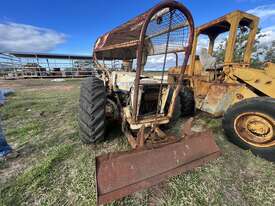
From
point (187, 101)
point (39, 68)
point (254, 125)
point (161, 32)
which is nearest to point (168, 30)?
point (161, 32)

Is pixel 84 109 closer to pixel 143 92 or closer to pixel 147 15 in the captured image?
pixel 143 92

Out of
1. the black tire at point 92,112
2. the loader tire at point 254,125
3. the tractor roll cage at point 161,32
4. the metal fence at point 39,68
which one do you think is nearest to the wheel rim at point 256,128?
the loader tire at point 254,125

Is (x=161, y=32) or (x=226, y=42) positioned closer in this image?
(x=161, y=32)

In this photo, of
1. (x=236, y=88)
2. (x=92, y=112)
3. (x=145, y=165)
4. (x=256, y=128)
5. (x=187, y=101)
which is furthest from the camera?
(x=187, y=101)

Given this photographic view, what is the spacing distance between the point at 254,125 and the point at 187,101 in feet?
5.57

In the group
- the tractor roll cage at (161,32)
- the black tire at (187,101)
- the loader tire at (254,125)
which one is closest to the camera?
the tractor roll cage at (161,32)

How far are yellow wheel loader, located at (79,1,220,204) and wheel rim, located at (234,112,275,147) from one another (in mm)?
786

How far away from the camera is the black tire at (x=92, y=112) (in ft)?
7.84

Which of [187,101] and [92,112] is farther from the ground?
[92,112]

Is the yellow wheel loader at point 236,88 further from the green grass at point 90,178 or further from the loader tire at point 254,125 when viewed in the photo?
the green grass at point 90,178

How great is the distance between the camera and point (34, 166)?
2.26m

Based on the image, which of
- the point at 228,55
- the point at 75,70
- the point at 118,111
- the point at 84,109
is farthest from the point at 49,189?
the point at 75,70

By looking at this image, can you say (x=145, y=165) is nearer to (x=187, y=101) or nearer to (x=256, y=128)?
(x=256, y=128)

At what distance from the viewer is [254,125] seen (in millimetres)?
2539
